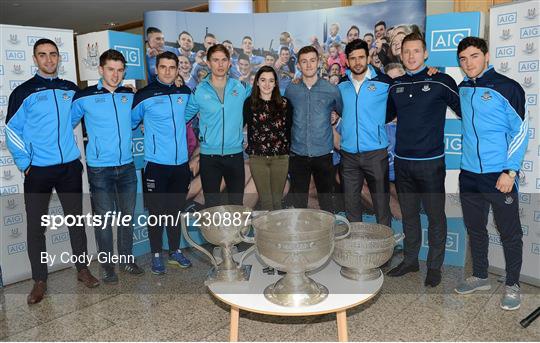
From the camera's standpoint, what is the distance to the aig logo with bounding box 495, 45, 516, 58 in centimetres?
282

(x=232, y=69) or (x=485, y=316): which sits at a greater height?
(x=232, y=69)

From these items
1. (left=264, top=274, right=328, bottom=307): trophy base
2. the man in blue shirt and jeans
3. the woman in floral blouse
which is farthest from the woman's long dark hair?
(left=264, top=274, right=328, bottom=307): trophy base

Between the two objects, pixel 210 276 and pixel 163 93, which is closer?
pixel 210 276

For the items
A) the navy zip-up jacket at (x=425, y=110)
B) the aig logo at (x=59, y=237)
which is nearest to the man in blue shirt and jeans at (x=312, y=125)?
the navy zip-up jacket at (x=425, y=110)

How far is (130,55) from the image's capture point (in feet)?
11.4

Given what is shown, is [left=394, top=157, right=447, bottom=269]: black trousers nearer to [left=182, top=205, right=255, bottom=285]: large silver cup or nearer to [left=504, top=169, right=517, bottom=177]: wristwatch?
[left=504, top=169, right=517, bottom=177]: wristwatch

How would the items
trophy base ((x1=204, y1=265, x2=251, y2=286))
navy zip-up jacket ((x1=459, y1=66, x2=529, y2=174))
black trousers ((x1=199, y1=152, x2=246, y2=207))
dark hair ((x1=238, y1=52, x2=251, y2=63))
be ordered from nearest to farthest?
trophy base ((x1=204, y1=265, x2=251, y2=286)) < navy zip-up jacket ((x1=459, y1=66, x2=529, y2=174)) < black trousers ((x1=199, y1=152, x2=246, y2=207)) < dark hair ((x1=238, y1=52, x2=251, y2=63))

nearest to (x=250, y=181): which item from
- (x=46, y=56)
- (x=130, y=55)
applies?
(x=130, y=55)

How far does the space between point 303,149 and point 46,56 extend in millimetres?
1719

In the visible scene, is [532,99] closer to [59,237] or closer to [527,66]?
[527,66]

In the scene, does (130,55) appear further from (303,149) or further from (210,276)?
(210,276)

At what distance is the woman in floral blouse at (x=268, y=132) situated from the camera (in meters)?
3.06

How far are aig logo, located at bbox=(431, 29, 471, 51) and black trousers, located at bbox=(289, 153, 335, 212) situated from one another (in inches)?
40.3

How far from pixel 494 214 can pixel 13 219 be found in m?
3.08
